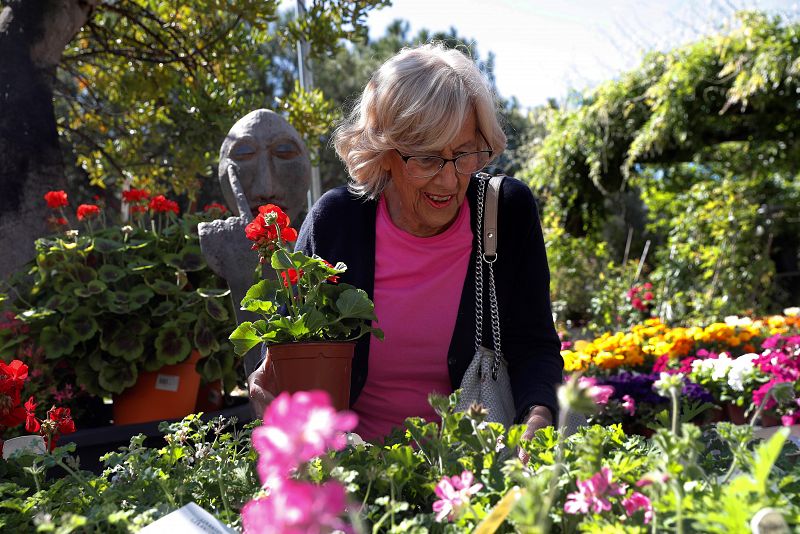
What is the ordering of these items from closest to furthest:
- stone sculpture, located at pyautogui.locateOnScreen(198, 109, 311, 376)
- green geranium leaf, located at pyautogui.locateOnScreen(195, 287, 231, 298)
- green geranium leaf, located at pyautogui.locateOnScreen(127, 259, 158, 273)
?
1. stone sculpture, located at pyautogui.locateOnScreen(198, 109, 311, 376)
2. green geranium leaf, located at pyautogui.locateOnScreen(195, 287, 231, 298)
3. green geranium leaf, located at pyautogui.locateOnScreen(127, 259, 158, 273)

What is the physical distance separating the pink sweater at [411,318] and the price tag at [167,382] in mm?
1453

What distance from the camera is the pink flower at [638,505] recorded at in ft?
→ 2.52

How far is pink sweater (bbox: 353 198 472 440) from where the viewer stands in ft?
6.33

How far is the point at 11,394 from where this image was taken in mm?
1548

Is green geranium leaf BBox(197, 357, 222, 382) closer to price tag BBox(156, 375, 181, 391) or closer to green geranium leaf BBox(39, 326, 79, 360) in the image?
price tag BBox(156, 375, 181, 391)

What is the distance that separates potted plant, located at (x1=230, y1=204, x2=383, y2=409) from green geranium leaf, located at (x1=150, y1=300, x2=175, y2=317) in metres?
1.92

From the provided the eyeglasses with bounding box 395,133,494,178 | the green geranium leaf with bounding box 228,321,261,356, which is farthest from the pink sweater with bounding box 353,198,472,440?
the green geranium leaf with bounding box 228,321,261,356

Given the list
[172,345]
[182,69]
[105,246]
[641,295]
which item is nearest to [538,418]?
[172,345]

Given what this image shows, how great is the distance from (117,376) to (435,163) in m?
1.88

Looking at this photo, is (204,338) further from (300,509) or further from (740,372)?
(300,509)

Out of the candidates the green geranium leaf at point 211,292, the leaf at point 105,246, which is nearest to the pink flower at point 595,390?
the green geranium leaf at point 211,292

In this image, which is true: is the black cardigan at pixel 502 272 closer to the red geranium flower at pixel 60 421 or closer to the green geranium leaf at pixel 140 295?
the red geranium flower at pixel 60 421

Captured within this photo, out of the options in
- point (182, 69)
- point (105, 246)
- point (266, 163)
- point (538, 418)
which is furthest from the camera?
point (182, 69)

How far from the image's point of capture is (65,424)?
4.95 feet
